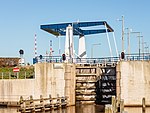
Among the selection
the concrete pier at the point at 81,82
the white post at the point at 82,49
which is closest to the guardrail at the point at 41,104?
the concrete pier at the point at 81,82

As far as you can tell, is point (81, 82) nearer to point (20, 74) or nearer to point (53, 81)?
point (53, 81)

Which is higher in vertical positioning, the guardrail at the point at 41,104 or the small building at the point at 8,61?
the small building at the point at 8,61

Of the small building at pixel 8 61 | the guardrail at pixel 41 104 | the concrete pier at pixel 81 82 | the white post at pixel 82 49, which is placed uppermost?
the white post at pixel 82 49

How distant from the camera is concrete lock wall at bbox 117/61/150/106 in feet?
98.3

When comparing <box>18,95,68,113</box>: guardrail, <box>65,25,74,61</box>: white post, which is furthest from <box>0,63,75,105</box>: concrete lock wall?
<box>65,25,74,61</box>: white post

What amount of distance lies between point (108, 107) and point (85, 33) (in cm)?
2778

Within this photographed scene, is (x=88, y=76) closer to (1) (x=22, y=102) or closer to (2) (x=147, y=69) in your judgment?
(2) (x=147, y=69)

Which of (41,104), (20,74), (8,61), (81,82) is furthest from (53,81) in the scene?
(8,61)

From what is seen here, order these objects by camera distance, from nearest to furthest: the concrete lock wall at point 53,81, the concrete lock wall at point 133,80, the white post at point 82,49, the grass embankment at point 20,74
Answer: the concrete lock wall at point 133,80, the concrete lock wall at point 53,81, the grass embankment at point 20,74, the white post at point 82,49

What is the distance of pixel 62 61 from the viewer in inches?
1358

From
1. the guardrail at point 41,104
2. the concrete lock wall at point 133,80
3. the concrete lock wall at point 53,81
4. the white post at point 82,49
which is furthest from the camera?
the white post at point 82,49

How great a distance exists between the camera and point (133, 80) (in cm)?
3012

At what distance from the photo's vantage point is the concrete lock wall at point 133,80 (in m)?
30.0

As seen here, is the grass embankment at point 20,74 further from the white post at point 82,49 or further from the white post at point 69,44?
the white post at point 82,49
